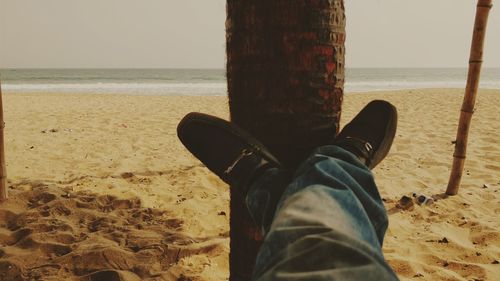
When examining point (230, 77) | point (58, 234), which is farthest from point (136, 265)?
point (230, 77)

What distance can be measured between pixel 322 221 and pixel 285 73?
0.45 meters

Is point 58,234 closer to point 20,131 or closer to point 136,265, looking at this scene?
point 136,265

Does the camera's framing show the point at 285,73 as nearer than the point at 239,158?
Yes

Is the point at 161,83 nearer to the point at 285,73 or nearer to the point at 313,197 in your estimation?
the point at 285,73

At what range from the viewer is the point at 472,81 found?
2.88 metres

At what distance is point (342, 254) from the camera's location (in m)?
0.85

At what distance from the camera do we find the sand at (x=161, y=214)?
1.98 metres

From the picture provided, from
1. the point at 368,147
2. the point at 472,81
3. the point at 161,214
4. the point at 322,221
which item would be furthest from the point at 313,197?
the point at 472,81

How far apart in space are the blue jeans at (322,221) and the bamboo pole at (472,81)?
7.40ft

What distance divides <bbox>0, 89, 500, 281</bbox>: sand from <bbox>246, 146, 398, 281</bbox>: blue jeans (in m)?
Result: 0.97

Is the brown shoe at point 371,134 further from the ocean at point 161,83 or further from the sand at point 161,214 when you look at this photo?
the ocean at point 161,83

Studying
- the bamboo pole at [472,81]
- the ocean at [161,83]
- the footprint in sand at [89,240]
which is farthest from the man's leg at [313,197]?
the ocean at [161,83]

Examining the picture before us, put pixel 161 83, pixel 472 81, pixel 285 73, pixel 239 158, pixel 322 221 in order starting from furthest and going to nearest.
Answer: pixel 161 83 → pixel 472 81 → pixel 239 158 → pixel 285 73 → pixel 322 221

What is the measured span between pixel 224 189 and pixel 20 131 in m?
4.70
